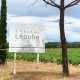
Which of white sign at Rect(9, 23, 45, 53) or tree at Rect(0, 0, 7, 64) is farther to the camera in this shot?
tree at Rect(0, 0, 7, 64)

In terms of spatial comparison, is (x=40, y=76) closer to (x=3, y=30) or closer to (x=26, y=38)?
(x=26, y=38)

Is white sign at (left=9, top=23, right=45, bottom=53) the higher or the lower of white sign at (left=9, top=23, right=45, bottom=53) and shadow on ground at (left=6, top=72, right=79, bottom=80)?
the higher

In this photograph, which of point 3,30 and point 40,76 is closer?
point 40,76

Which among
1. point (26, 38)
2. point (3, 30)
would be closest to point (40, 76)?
point (26, 38)

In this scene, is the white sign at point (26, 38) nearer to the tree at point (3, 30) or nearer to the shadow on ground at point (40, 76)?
the shadow on ground at point (40, 76)

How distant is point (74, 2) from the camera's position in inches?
731

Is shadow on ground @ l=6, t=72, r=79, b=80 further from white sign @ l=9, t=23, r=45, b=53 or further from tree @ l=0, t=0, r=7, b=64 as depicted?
tree @ l=0, t=0, r=7, b=64

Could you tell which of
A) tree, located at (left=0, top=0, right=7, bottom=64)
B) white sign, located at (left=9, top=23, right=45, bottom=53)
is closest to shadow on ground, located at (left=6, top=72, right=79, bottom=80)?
white sign, located at (left=9, top=23, right=45, bottom=53)

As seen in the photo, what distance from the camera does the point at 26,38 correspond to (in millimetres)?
19484

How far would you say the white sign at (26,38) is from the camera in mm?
19359

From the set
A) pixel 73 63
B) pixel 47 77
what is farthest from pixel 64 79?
pixel 73 63

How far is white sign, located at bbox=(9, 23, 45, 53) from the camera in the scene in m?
19.4

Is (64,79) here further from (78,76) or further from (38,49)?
(38,49)

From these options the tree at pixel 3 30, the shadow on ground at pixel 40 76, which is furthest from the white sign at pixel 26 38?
the tree at pixel 3 30
